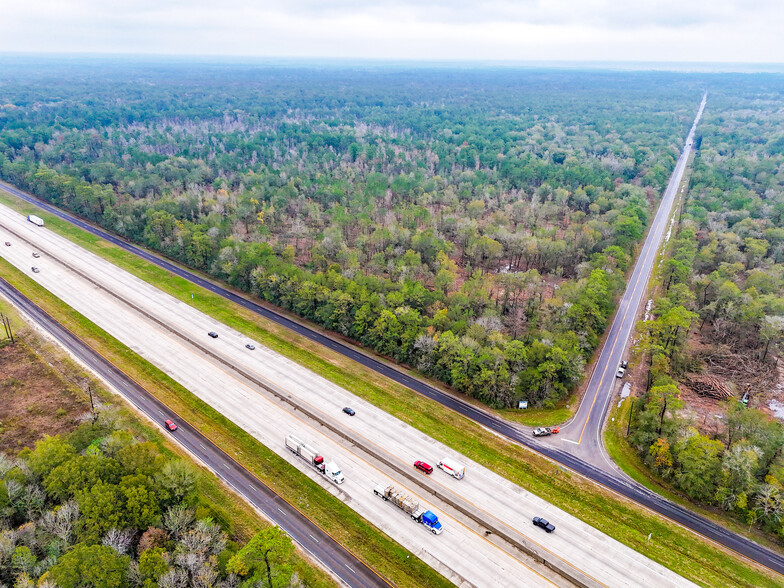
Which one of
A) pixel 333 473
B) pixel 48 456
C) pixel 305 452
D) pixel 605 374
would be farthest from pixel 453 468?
pixel 48 456

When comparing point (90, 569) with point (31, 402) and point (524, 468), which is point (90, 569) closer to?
point (31, 402)

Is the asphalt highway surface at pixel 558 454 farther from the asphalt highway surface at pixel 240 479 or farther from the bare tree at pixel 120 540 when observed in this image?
the bare tree at pixel 120 540

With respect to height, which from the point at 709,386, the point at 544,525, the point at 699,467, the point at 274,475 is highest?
the point at 699,467

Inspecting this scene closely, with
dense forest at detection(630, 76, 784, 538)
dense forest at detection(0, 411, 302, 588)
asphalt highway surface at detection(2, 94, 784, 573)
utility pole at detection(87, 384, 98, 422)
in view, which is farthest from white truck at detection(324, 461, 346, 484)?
dense forest at detection(630, 76, 784, 538)

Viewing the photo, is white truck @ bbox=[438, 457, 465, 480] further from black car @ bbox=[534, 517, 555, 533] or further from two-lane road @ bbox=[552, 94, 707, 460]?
two-lane road @ bbox=[552, 94, 707, 460]

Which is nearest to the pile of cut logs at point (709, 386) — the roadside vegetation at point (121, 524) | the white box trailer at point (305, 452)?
the white box trailer at point (305, 452)

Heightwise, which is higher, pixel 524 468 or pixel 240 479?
pixel 524 468
